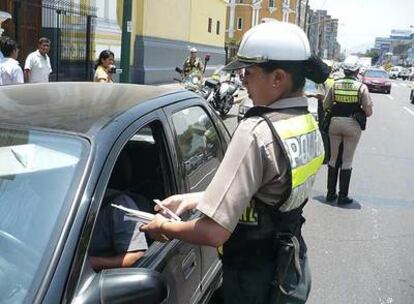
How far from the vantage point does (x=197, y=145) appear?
3.24 metres

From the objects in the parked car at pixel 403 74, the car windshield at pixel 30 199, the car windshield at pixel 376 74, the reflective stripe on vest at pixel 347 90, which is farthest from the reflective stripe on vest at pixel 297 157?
the parked car at pixel 403 74

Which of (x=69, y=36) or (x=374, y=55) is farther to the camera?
(x=374, y=55)

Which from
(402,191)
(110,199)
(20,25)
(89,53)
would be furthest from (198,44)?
(110,199)

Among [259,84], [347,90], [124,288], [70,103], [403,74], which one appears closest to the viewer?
[124,288]

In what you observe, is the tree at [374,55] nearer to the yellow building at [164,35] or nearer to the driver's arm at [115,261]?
the yellow building at [164,35]

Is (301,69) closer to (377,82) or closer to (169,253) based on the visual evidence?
(169,253)

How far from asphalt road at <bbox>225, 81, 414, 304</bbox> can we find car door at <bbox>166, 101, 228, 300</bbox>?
1.58m

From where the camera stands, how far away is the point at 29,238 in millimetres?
1944

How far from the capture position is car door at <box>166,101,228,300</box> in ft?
9.61

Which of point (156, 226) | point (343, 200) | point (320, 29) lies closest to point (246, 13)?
point (320, 29)

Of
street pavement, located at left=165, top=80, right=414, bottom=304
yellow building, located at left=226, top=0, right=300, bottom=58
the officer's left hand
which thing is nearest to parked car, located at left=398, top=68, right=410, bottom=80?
yellow building, located at left=226, top=0, right=300, bottom=58

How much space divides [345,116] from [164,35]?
1811cm

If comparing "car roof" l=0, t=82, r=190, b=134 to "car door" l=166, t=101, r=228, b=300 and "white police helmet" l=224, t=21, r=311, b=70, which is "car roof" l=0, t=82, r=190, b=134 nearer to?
"car door" l=166, t=101, r=228, b=300

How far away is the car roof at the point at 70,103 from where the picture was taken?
7.60 ft
